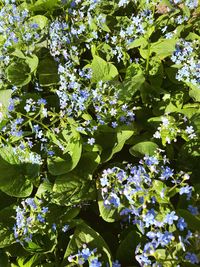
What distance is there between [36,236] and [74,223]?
293mm

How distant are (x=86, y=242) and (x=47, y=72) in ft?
5.45

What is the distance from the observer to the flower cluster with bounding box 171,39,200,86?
3338 millimetres

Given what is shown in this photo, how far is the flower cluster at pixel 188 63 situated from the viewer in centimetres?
334

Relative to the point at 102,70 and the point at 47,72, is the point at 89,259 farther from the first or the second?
the point at 47,72

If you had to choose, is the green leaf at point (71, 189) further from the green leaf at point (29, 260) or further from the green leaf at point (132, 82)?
the green leaf at point (132, 82)

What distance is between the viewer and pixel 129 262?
2977 mm

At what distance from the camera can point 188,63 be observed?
11.4 ft

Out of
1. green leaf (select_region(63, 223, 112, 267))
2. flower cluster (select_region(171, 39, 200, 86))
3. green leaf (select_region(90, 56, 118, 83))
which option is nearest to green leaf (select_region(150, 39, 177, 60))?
flower cluster (select_region(171, 39, 200, 86))

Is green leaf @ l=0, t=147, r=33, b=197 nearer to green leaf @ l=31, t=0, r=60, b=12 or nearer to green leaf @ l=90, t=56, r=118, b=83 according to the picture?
green leaf @ l=90, t=56, r=118, b=83

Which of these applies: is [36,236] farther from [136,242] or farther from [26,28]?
[26,28]

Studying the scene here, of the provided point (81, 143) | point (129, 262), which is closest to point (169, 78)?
point (81, 143)

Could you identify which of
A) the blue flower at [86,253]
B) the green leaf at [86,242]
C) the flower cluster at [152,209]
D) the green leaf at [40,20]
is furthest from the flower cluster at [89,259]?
the green leaf at [40,20]

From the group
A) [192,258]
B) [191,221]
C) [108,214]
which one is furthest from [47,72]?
[192,258]

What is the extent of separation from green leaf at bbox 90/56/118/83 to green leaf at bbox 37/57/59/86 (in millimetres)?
390
